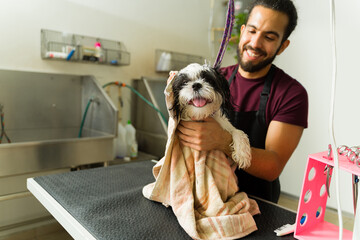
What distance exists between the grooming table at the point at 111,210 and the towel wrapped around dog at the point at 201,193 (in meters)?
0.05

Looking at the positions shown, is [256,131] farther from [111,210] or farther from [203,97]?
[111,210]

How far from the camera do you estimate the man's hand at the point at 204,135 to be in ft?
2.86

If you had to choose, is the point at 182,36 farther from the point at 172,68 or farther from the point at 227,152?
the point at 227,152

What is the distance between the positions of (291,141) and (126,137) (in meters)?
1.70

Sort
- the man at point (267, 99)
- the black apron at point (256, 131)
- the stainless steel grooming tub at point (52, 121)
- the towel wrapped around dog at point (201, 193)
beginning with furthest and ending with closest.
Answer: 1. the stainless steel grooming tub at point (52, 121)
2. the black apron at point (256, 131)
3. the man at point (267, 99)
4. the towel wrapped around dog at point (201, 193)

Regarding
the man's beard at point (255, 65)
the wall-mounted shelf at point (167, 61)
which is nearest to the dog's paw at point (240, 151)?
the man's beard at point (255, 65)

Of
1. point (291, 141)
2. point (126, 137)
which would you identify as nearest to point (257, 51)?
point (291, 141)

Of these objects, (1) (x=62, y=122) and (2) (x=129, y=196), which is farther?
(1) (x=62, y=122)

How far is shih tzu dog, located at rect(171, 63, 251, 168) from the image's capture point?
2.74ft

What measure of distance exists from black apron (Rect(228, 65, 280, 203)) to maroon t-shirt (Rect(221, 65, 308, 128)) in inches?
1.1

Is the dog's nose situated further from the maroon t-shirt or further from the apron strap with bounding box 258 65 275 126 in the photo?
the apron strap with bounding box 258 65 275 126

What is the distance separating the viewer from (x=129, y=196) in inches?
39.3

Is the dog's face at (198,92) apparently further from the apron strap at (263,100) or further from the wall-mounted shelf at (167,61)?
the wall-mounted shelf at (167,61)

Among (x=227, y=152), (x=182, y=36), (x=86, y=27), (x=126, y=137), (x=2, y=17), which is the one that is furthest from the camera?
(x=182, y=36)
